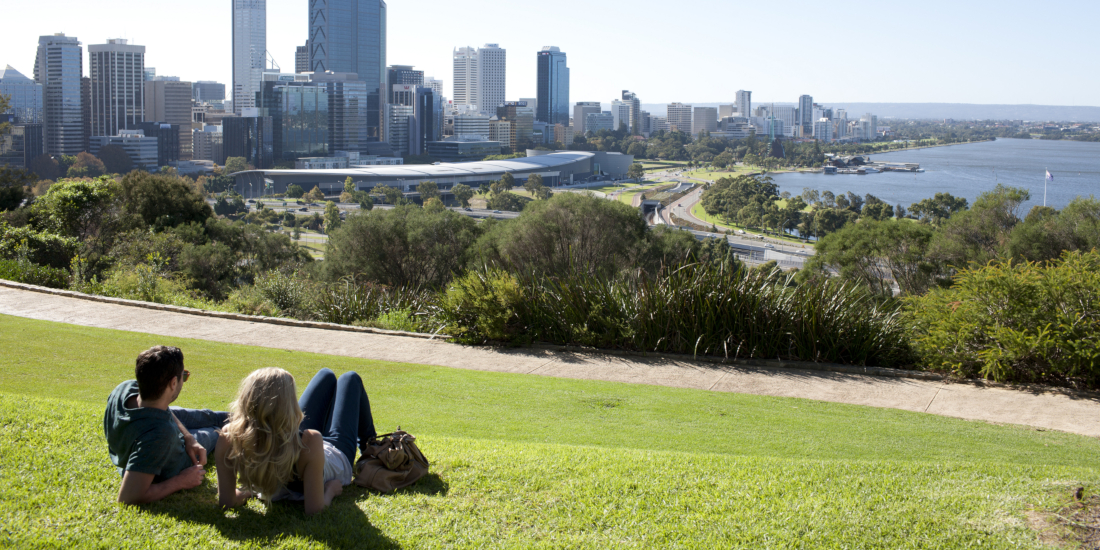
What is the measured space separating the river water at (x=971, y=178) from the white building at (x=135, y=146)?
99014 mm

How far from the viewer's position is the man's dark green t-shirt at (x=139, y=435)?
2846 mm

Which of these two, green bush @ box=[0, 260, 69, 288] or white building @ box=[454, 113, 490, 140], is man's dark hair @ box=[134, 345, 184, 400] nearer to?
green bush @ box=[0, 260, 69, 288]

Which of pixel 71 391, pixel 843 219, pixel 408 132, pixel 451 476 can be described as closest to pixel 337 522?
pixel 451 476

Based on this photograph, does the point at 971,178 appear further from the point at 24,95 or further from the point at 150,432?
the point at 24,95

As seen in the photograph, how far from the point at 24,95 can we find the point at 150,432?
148m

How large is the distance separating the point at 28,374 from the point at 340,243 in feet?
61.7

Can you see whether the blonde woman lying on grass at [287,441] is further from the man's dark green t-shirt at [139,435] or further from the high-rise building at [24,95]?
the high-rise building at [24,95]

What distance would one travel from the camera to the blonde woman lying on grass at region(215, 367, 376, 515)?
2627mm

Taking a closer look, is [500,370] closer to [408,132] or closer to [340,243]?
[340,243]

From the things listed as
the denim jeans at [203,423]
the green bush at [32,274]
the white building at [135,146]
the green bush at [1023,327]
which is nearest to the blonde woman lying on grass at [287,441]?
the denim jeans at [203,423]

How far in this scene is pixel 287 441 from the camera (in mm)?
2715

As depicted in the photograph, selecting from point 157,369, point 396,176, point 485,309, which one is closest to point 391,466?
point 157,369

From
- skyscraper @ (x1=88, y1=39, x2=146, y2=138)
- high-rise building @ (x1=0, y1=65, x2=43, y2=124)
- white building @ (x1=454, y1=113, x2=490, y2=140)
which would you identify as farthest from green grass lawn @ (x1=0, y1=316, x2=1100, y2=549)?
white building @ (x1=454, y1=113, x2=490, y2=140)

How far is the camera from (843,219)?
2694 inches
